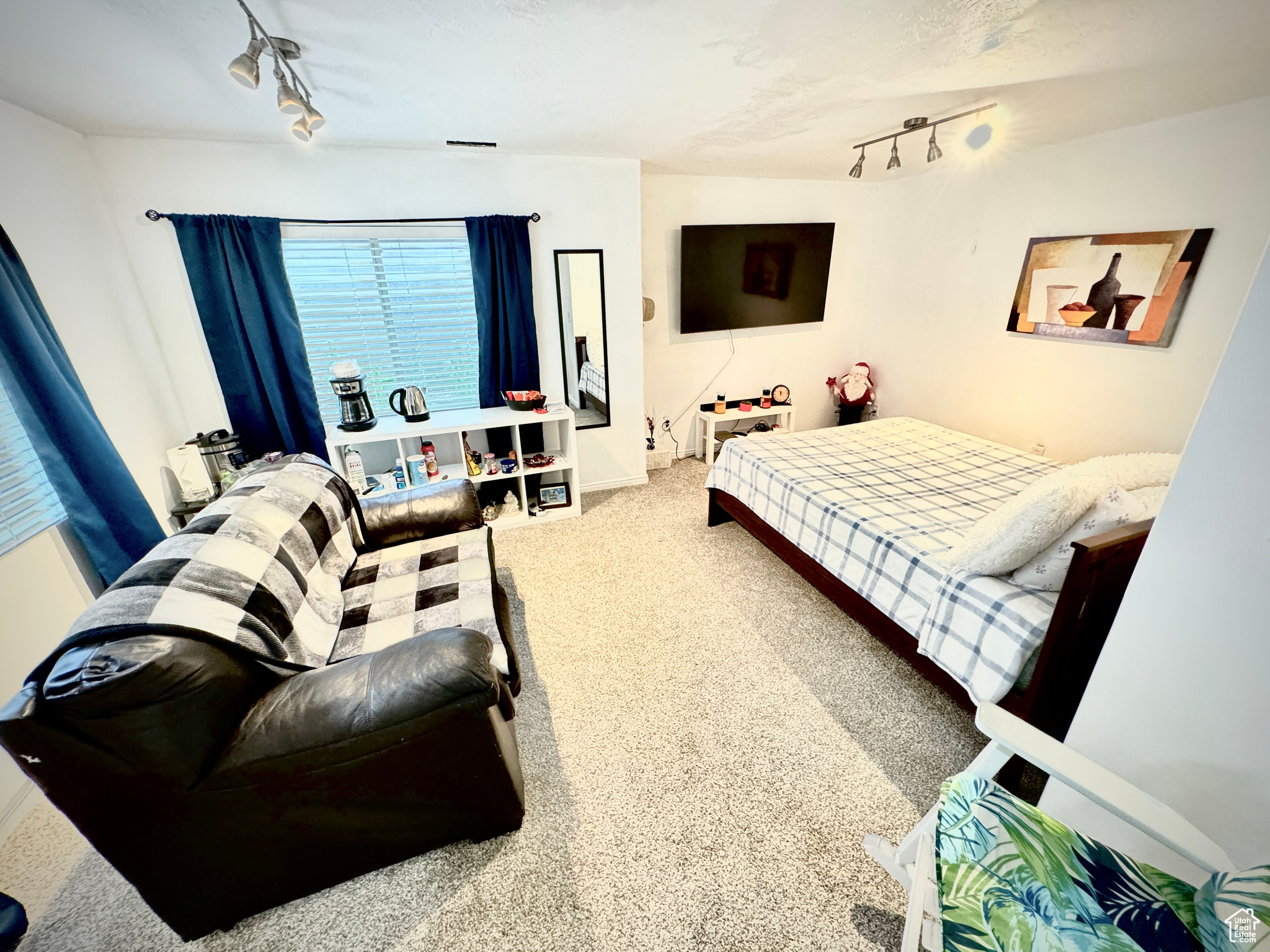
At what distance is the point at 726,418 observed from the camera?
13.2 feet

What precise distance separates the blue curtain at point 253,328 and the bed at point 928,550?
2560mm

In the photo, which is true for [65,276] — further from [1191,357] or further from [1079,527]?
[1191,357]

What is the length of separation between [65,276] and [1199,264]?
536cm

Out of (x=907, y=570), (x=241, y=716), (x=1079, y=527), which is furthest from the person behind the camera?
(x=907, y=570)

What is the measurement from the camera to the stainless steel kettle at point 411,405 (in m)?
2.86

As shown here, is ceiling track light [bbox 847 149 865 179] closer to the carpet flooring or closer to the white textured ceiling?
the white textured ceiling

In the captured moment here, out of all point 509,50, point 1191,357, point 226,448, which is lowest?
point 226,448

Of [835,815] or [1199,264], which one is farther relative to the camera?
[1199,264]

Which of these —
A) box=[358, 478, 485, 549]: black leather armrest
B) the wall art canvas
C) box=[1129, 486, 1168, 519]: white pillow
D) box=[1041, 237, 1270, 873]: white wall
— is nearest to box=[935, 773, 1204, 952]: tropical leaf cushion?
box=[1041, 237, 1270, 873]: white wall

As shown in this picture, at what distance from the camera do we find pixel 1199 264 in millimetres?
2344

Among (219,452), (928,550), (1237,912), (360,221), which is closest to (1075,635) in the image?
(928,550)

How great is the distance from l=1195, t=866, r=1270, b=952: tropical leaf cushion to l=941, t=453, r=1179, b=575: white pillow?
0.86 m

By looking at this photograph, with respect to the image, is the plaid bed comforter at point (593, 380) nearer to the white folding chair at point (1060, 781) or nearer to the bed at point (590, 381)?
the bed at point (590, 381)

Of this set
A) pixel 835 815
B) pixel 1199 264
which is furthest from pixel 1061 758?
pixel 1199 264
